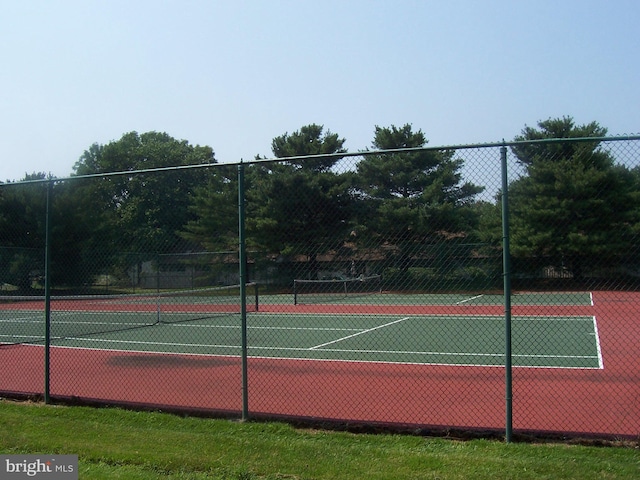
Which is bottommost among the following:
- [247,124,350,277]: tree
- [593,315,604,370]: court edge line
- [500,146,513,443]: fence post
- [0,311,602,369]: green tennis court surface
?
[0,311,602,369]: green tennis court surface

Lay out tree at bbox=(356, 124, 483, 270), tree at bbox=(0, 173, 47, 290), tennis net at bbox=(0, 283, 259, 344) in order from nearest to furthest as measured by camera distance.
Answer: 1. tree at bbox=(356, 124, 483, 270)
2. tree at bbox=(0, 173, 47, 290)
3. tennis net at bbox=(0, 283, 259, 344)

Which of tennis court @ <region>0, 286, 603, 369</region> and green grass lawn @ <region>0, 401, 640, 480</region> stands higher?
green grass lawn @ <region>0, 401, 640, 480</region>

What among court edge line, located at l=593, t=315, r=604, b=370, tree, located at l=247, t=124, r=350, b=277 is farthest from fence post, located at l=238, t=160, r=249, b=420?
court edge line, located at l=593, t=315, r=604, b=370

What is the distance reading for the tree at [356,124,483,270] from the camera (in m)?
6.91

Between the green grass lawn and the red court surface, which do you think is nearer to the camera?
the green grass lawn

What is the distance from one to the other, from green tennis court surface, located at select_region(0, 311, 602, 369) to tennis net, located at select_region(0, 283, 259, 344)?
114mm

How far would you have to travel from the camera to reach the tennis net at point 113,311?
1535 cm

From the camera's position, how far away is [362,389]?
8.13 m

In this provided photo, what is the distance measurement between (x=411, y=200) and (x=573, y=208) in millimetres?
2064

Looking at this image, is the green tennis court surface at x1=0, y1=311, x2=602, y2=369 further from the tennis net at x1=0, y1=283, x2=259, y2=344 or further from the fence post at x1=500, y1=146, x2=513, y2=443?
→ the fence post at x1=500, y1=146, x2=513, y2=443

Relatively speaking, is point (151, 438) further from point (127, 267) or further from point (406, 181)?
point (127, 267)

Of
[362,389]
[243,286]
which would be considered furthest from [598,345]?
[243,286]

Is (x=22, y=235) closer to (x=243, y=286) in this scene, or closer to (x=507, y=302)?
(x=243, y=286)

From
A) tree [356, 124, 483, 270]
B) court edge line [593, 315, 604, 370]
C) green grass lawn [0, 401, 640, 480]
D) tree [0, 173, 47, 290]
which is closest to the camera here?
green grass lawn [0, 401, 640, 480]
